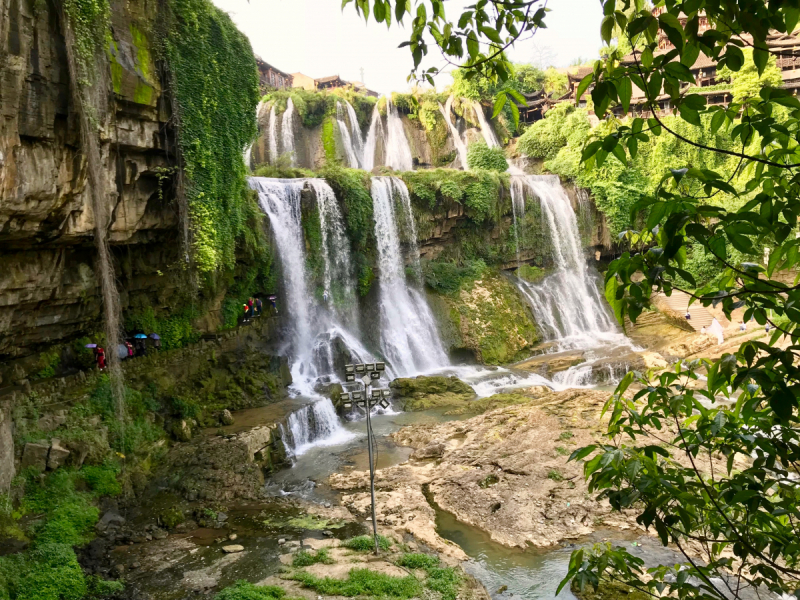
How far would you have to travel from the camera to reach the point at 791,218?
5.16ft

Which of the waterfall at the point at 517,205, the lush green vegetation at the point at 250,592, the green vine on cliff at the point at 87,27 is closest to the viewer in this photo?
the lush green vegetation at the point at 250,592

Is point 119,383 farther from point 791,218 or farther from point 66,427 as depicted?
point 791,218

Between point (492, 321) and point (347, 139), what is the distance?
1469 cm

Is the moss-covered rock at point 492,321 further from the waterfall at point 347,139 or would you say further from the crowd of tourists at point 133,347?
the crowd of tourists at point 133,347

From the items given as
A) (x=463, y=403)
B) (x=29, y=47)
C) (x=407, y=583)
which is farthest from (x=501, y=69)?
(x=463, y=403)

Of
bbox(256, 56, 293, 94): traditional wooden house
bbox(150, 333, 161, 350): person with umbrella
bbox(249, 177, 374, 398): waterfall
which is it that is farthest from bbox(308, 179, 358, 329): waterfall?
bbox(256, 56, 293, 94): traditional wooden house

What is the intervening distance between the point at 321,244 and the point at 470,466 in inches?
416

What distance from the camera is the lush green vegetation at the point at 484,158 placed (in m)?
28.6

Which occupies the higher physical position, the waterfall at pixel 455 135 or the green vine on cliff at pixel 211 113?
the waterfall at pixel 455 135

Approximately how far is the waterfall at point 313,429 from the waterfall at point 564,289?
11.2m

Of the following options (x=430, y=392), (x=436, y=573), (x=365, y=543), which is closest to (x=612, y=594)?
(x=436, y=573)

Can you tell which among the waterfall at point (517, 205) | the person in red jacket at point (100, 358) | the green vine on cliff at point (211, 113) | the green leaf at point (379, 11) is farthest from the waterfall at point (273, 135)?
the green leaf at point (379, 11)

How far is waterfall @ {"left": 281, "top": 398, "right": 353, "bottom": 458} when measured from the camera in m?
13.6

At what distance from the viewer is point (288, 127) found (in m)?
29.0
